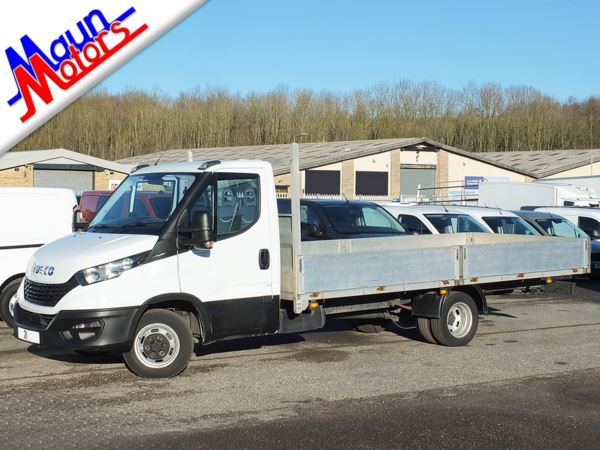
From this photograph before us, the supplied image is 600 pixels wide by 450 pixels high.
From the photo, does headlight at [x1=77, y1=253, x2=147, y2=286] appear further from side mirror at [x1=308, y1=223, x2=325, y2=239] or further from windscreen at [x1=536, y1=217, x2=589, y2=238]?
windscreen at [x1=536, y1=217, x2=589, y2=238]

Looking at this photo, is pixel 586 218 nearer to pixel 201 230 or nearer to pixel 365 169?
pixel 201 230

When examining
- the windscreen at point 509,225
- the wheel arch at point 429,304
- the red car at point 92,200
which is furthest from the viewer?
the red car at point 92,200

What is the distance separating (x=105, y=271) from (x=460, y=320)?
497 centimetres

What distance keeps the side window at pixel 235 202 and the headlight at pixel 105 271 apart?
40.8 inches

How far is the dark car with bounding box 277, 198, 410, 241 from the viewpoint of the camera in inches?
476

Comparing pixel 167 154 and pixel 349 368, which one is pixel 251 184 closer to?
pixel 349 368

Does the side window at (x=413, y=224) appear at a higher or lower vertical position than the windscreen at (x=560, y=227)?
higher

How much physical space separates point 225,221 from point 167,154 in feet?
145

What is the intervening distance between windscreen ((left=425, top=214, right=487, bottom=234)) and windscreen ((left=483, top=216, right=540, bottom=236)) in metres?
0.89

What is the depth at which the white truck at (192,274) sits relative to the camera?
8047mm

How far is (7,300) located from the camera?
12.0 metres

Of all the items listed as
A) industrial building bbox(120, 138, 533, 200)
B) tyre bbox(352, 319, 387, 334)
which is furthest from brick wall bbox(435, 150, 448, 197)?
tyre bbox(352, 319, 387, 334)

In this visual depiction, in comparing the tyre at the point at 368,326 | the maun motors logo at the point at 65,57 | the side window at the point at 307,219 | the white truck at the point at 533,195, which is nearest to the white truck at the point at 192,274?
the tyre at the point at 368,326

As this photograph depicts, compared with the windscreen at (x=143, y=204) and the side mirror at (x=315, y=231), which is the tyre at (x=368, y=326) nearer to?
the side mirror at (x=315, y=231)
